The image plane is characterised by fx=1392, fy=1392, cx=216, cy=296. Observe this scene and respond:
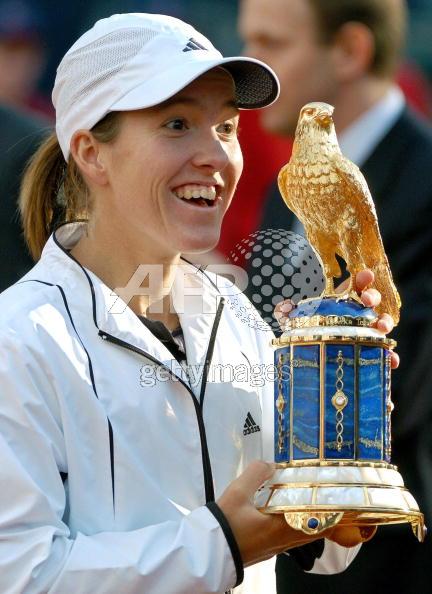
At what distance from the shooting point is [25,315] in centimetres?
253

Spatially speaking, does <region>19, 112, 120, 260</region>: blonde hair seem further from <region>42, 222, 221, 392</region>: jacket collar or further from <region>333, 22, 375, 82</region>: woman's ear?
<region>333, 22, 375, 82</region>: woman's ear

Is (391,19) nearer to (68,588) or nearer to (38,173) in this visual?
(38,173)

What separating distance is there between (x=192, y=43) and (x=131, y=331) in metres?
0.58

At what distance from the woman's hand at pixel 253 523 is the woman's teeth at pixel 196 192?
0.53 meters

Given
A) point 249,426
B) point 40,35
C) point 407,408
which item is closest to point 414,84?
point 407,408

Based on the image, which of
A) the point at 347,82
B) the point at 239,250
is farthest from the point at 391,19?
the point at 239,250

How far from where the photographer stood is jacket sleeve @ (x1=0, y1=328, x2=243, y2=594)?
2.36 meters

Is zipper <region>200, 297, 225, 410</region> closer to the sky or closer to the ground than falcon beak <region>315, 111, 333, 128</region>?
closer to the ground

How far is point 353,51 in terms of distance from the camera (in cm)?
419

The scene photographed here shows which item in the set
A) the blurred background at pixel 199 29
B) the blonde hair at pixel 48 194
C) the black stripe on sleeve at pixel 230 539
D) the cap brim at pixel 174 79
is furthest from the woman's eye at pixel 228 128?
the blurred background at pixel 199 29

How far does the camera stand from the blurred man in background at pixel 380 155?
3850 mm

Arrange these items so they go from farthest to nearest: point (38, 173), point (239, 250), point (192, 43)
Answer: point (239, 250) < point (38, 173) < point (192, 43)

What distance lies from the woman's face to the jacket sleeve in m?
0.43

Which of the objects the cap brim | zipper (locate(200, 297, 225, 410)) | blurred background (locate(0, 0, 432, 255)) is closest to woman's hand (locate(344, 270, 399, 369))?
zipper (locate(200, 297, 225, 410))
